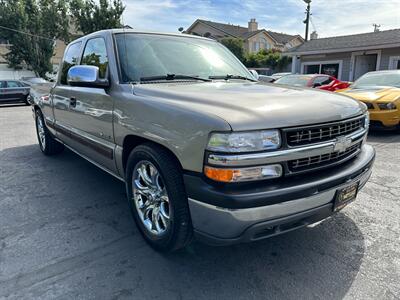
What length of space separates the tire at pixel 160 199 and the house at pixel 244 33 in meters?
41.7

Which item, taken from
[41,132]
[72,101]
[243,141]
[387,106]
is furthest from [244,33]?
[243,141]

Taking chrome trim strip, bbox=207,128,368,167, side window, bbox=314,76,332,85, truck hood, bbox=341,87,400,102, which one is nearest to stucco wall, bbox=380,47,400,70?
side window, bbox=314,76,332,85

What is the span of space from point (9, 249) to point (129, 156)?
4.28ft

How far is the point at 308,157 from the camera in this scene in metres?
2.15

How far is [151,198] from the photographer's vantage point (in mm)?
2686

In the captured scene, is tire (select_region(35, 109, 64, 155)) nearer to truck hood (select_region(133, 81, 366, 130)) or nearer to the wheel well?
the wheel well

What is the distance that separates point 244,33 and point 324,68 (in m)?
29.4

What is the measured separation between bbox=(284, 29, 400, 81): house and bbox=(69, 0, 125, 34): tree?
52.3 ft

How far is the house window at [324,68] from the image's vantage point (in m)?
20.2

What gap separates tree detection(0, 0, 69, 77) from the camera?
86.7ft

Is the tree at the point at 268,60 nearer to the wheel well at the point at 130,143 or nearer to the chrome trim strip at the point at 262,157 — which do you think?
the wheel well at the point at 130,143

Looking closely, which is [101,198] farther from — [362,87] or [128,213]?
[362,87]

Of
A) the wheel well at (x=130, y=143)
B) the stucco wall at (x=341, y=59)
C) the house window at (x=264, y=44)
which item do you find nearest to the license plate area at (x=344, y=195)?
the wheel well at (x=130, y=143)

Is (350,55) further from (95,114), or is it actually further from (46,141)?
(95,114)
